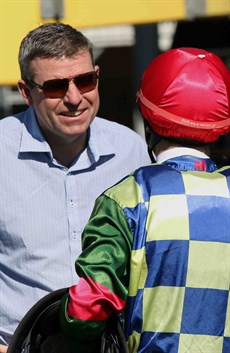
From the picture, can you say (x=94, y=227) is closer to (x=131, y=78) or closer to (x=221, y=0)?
(x=221, y=0)

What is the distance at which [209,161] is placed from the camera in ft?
8.33

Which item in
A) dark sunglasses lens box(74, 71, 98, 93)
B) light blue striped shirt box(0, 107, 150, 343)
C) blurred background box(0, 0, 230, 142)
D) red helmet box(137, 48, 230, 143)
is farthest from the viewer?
blurred background box(0, 0, 230, 142)

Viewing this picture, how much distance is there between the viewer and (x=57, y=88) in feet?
11.1

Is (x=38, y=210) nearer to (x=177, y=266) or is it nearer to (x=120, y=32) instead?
(x=177, y=266)

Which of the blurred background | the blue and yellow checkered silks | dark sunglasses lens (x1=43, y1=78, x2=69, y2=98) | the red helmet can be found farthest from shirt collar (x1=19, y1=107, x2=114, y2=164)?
the blue and yellow checkered silks

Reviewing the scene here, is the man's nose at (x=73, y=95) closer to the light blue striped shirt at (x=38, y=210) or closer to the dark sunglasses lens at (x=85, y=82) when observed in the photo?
the dark sunglasses lens at (x=85, y=82)

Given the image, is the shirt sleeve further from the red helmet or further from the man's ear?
the man's ear

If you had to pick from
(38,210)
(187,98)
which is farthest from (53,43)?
(187,98)

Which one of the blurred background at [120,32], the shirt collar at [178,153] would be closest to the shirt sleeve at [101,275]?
the shirt collar at [178,153]

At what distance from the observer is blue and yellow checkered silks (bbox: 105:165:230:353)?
7.76 ft

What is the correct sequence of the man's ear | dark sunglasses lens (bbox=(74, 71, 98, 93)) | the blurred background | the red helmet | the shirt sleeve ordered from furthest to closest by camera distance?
1. the blurred background
2. the man's ear
3. dark sunglasses lens (bbox=(74, 71, 98, 93))
4. the red helmet
5. the shirt sleeve

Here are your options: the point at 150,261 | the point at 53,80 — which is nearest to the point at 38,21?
the point at 53,80

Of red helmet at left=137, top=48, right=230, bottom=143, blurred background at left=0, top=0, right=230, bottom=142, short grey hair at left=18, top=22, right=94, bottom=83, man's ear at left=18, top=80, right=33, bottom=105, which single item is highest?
red helmet at left=137, top=48, right=230, bottom=143

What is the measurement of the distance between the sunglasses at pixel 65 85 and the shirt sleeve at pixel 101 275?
1.08m
